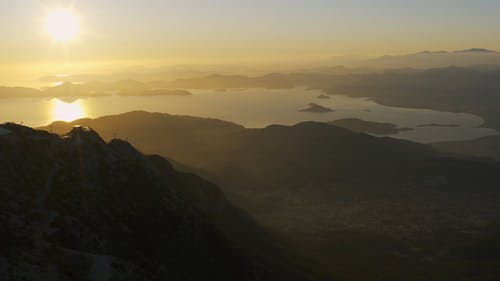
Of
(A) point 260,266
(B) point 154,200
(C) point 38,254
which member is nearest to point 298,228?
(A) point 260,266

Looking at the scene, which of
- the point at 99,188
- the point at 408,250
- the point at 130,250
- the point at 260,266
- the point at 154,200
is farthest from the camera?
the point at 408,250

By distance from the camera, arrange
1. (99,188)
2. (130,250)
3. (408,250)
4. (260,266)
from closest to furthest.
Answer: (130,250)
(99,188)
(260,266)
(408,250)

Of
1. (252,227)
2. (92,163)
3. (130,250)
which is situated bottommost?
(252,227)

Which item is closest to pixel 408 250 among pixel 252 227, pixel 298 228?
pixel 298 228

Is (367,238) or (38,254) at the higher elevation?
(38,254)

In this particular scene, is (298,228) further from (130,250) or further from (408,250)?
(130,250)

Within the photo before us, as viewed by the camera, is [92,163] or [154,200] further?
[154,200]
